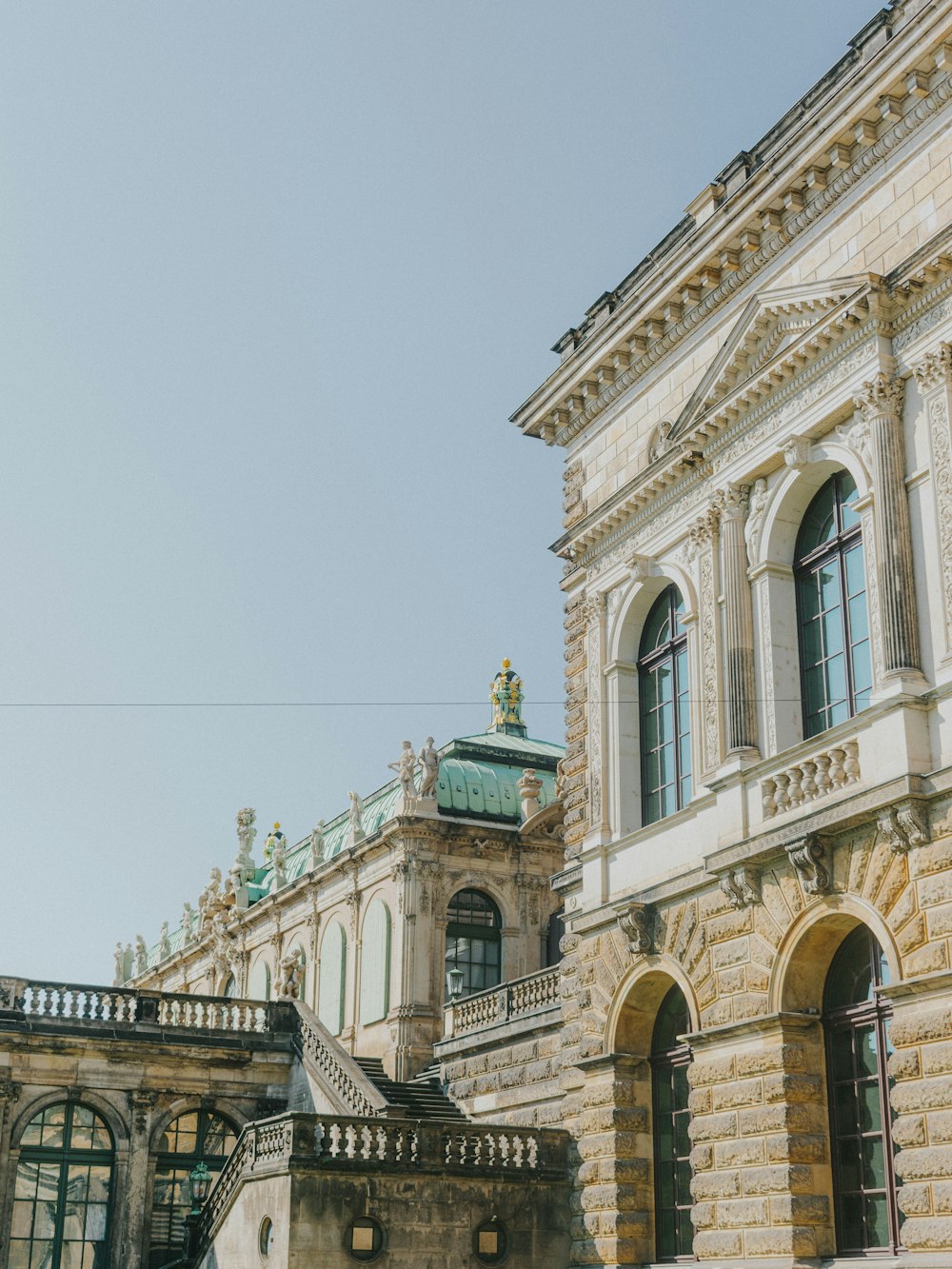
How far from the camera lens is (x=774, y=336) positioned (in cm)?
2120

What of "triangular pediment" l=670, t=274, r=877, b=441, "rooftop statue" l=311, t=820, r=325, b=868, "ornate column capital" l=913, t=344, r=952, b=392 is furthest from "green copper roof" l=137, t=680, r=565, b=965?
"ornate column capital" l=913, t=344, r=952, b=392

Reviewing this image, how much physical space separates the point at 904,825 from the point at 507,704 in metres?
35.1

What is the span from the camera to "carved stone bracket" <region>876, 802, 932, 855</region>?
56.0 ft

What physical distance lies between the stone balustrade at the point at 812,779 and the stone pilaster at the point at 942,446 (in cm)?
180

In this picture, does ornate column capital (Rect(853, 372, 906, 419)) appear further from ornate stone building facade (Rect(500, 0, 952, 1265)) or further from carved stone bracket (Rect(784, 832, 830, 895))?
carved stone bracket (Rect(784, 832, 830, 895))

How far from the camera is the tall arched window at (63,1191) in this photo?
3148 cm

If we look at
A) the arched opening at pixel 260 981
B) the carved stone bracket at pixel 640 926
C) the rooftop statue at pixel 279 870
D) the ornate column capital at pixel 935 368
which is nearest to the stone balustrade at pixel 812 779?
the carved stone bracket at pixel 640 926

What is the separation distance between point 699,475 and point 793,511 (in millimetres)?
1982

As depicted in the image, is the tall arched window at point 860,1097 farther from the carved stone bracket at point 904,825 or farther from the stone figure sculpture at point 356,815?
the stone figure sculpture at point 356,815

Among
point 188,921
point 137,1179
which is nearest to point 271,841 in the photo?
point 188,921

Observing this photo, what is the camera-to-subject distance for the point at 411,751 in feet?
133

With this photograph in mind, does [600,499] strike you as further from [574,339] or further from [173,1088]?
[173,1088]

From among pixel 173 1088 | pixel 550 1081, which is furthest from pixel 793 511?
pixel 173 1088

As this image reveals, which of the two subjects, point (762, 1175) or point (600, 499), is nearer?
point (762, 1175)
